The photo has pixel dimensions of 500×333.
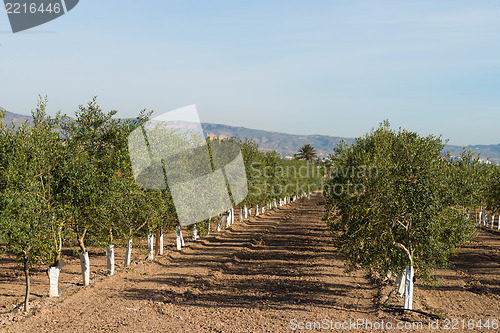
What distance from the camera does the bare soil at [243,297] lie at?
57.0 feet

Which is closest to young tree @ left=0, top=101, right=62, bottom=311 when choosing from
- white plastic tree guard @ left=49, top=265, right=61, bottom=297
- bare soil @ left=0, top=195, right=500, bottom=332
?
white plastic tree guard @ left=49, top=265, right=61, bottom=297

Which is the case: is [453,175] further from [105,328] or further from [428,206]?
[105,328]

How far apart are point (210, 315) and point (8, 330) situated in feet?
27.0

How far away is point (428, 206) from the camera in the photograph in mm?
17750

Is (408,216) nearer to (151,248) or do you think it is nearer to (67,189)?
(67,189)
